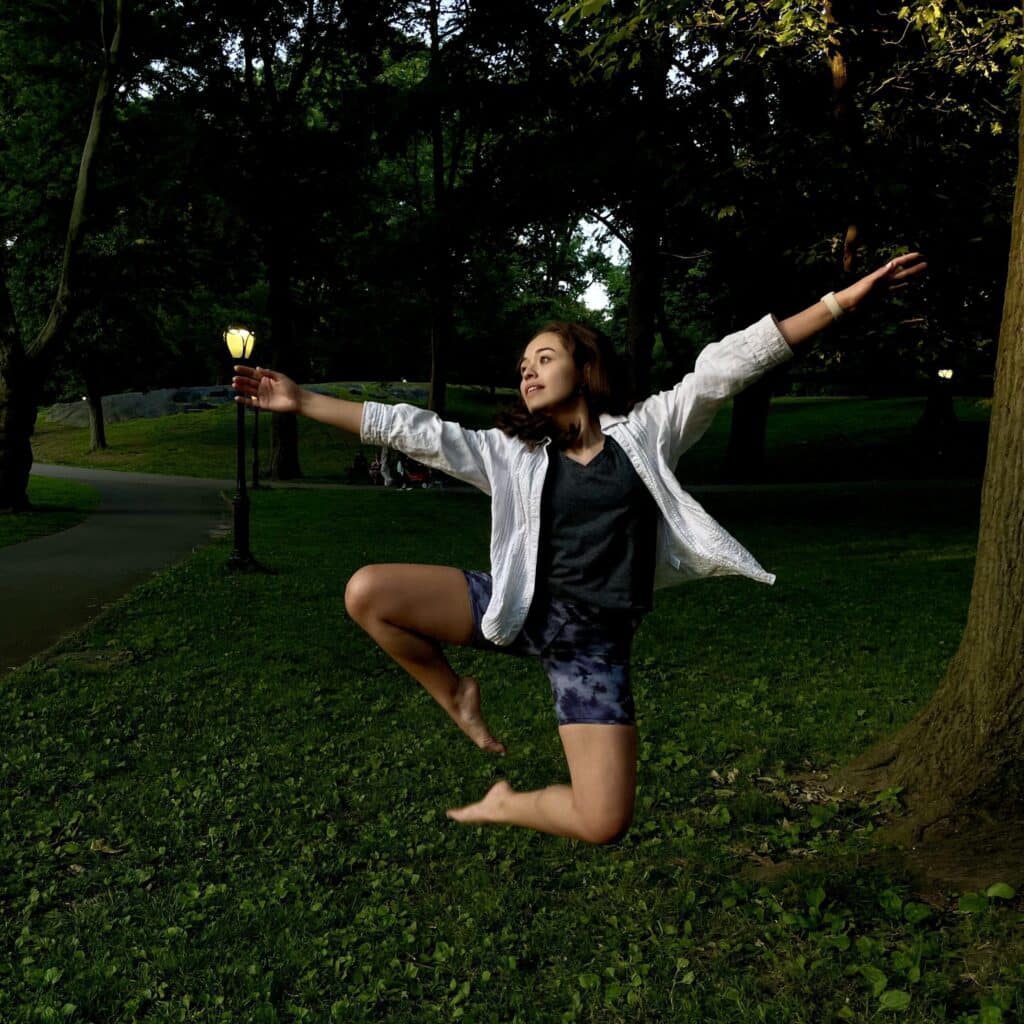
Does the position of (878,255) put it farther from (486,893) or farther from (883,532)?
(486,893)

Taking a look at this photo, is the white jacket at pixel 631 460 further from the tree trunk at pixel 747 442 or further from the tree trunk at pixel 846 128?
the tree trunk at pixel 747 442

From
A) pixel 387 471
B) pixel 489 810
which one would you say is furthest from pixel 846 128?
pixel 387 471

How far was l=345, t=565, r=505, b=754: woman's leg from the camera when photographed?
12.6 ft

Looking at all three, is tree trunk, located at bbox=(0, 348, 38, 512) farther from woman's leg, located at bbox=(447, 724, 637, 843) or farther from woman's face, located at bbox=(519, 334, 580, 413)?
woman's leg, located at bbox=(447, 724, 637, 843)

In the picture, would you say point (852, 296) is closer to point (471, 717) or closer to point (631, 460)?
point (631, 460)

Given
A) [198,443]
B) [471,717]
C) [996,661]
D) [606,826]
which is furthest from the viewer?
[198,443]

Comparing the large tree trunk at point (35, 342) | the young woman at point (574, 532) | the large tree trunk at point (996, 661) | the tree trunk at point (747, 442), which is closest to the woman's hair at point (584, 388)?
the young woman at point (574, 532)

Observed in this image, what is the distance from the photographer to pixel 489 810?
13.1 feet

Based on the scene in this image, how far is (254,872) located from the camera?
193 inches

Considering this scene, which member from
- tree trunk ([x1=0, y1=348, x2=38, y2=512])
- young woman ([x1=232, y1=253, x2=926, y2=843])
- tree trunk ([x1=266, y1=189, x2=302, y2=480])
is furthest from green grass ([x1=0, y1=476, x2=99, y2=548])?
young woman ([x1=232, y1=253, x2=926, y2=843])

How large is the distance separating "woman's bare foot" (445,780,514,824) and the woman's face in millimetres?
1484

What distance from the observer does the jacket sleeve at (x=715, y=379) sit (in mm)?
3559

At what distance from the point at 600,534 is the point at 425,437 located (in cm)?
74

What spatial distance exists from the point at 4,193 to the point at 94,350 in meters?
18.8
